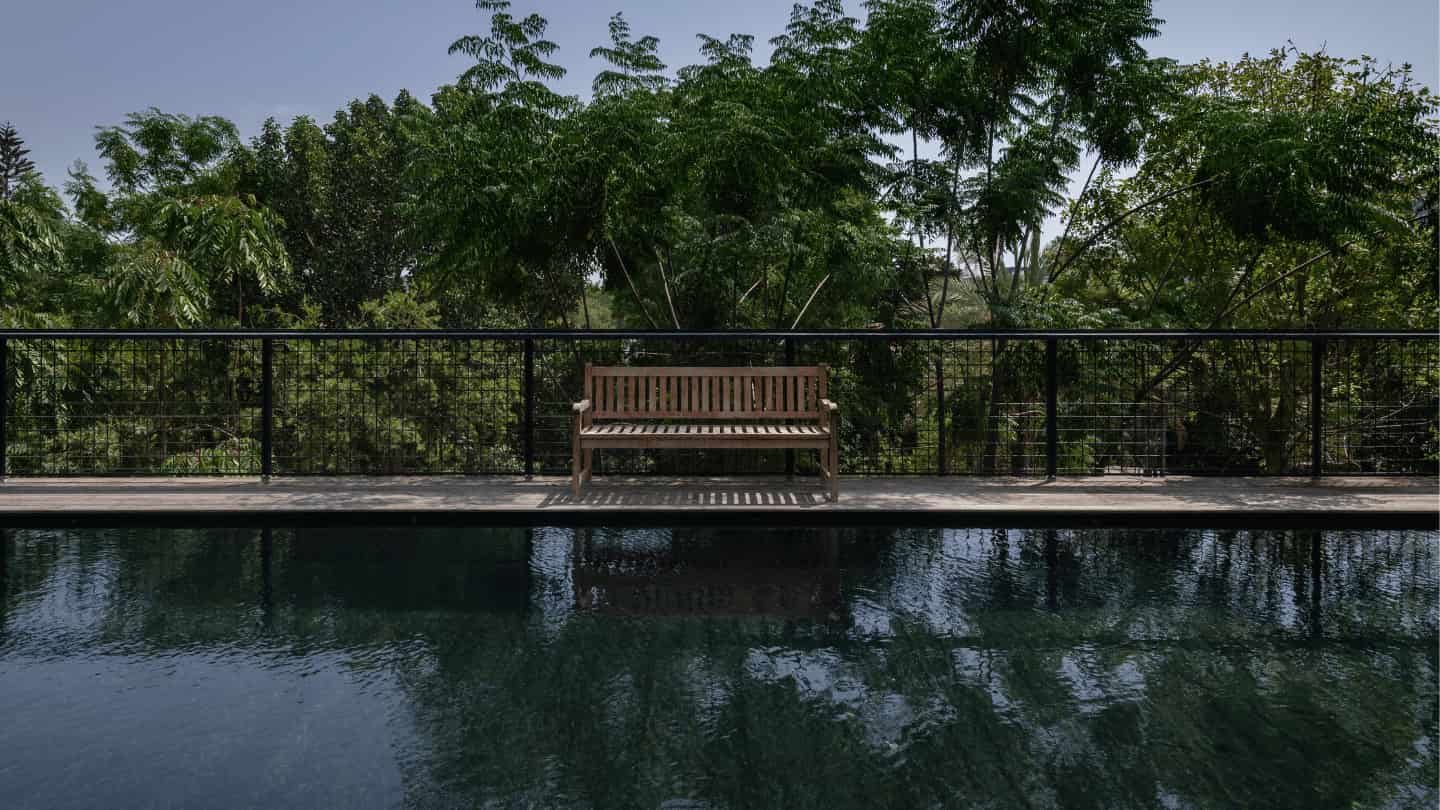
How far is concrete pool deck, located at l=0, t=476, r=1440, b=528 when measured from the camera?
5.05 metres

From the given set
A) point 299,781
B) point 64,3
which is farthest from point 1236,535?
point 64,3

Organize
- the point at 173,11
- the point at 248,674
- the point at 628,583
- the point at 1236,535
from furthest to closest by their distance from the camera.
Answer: the point at 173,11 → the point at 1236,535 → the point at 628,583 → the point at 248,674

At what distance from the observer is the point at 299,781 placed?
2.16 m

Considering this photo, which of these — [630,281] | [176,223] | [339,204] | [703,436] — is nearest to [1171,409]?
[630,281]

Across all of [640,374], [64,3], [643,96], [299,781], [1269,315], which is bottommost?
[299,781]

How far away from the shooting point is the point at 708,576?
13.3 feet

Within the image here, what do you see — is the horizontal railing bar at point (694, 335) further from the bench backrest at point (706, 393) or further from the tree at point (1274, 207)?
the tree at point (1274, 207)

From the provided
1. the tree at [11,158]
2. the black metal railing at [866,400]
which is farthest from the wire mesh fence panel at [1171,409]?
the tree at [11,158]

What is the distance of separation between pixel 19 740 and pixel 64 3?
Result: 62.3 feet

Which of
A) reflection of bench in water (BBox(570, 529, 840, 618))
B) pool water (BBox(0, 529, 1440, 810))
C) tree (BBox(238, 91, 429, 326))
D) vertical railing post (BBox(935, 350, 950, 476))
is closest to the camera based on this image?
pool water (BBox(0, 529, 1440, 810))

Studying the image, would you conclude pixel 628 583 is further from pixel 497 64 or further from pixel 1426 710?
pixel 497 64

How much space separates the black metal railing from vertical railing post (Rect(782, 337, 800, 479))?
0.01 meters

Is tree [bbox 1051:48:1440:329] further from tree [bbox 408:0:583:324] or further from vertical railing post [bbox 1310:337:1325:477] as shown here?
tree [bbox 408:0:583:324]

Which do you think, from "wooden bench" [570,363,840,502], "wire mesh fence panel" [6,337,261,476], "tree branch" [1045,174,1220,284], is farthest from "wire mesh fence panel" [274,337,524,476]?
"tree branch" [1045,174,1220,284]
